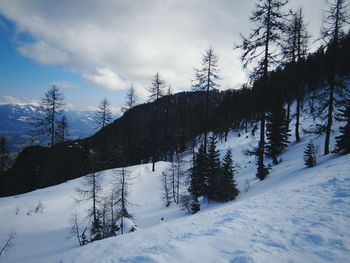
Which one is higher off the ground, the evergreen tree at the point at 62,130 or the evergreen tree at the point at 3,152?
the evergreen tree at the point at 62,130

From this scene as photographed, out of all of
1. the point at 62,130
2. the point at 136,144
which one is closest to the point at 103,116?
the point at 62,130

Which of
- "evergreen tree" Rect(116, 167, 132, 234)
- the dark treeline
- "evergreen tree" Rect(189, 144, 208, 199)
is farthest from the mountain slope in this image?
the dark treeline

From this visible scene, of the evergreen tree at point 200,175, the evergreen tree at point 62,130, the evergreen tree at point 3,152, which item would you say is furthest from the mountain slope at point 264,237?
the evergreen tree at point 3,152

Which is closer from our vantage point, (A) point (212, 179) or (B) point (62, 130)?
(A) point (212, 179)

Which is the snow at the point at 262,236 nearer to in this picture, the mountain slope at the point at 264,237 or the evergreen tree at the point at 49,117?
the mountain slope at the point at 264,237

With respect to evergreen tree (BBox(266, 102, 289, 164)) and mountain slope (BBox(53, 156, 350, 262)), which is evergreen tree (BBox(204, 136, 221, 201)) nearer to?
evergreen tree (BBox(266, 102, 289, 164))

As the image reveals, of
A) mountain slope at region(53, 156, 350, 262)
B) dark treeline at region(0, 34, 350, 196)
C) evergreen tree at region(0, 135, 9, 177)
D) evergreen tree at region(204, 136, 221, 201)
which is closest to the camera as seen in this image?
mountain slope at region(53, 156, 350, 262)

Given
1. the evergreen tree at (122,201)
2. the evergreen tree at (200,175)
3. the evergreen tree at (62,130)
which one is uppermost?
the evergreen tree at (62,130)

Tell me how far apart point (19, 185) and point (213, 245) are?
4801 cm

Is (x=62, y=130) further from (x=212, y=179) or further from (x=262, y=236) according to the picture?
(x=262, y=236)

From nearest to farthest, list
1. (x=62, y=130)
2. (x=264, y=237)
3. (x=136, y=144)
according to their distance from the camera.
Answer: (x=264, y=237) → (x=62, y=130) → (x=136, y=144)

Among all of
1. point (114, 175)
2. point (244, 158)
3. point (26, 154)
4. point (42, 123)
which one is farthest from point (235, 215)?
point (26, 154)

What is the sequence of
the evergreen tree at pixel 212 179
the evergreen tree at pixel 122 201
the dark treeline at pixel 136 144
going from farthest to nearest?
1. the dark treeline at pixel 136 144
2. the evergreen tree at pixel 122 201
3. the evergreen tree at pixel 212 179

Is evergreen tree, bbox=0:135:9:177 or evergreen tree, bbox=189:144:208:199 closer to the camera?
evergreen tree, bbox=189:144:208:199
